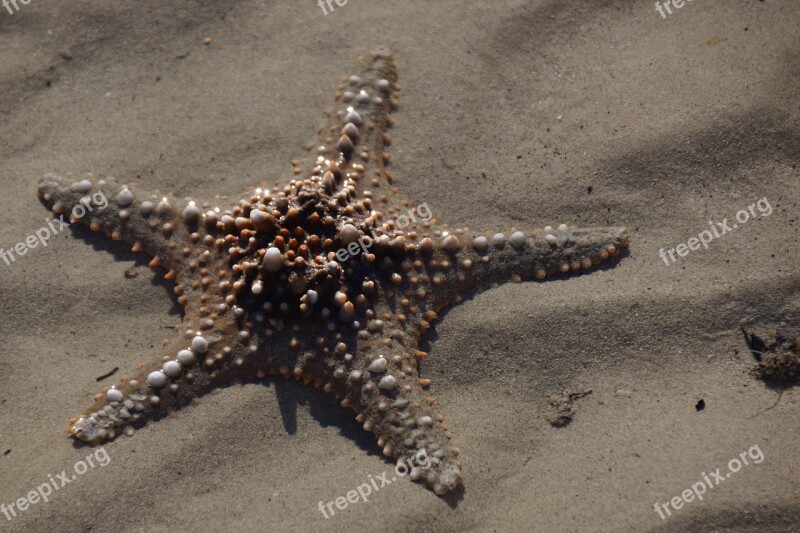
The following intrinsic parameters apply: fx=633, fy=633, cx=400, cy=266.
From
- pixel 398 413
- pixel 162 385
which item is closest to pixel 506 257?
pixel 398 413

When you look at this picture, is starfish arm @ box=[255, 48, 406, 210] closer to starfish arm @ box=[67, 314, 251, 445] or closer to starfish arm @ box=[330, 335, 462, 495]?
starfish arm @ box=[330, 335, 462, 495]

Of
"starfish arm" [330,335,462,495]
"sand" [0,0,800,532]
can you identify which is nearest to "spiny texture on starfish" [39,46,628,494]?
"starfish arm" [330,335,462,495]

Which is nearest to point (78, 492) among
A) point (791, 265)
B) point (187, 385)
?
point (187, 385)

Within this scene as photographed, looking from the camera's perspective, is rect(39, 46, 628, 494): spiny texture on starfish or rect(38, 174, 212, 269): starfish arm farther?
rect(38, 174, 212, 269): starfish arm

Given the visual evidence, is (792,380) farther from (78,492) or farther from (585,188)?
(78,492)

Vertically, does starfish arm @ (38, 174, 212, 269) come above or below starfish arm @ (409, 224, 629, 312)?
above

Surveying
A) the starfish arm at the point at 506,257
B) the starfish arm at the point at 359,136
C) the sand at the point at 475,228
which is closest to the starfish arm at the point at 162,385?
the sand at the point at 475,228
